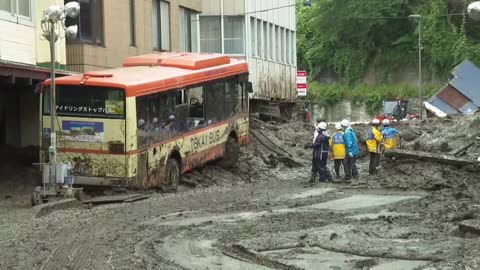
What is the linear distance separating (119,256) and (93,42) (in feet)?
57.3

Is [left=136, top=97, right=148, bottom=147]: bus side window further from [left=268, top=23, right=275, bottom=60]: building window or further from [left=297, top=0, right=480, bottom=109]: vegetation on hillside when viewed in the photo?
[left=297, top=0, right=480, bottom=109]: vegetation on hillside

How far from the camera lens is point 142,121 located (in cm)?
2017

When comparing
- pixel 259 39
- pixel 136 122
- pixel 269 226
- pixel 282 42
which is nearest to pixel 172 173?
pixel 136 122

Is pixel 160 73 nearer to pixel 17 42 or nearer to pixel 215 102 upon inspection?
pixel 215 102

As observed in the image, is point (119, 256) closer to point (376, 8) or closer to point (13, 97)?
point (13, 97)

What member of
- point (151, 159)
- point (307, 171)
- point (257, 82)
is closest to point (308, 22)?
point (257, 82)

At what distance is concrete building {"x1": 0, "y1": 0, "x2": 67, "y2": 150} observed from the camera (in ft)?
73.5

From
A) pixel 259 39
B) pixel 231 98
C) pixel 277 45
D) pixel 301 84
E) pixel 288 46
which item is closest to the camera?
pixel 231 98

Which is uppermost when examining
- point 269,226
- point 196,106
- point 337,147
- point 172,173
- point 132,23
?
point 132,23

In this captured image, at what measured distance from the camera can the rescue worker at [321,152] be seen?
77.8 ft

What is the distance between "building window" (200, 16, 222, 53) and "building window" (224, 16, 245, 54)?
372 mm

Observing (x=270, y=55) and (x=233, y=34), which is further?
(x=270, y=55)

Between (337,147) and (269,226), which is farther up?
(337,147)

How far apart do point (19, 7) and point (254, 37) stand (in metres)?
21.3
